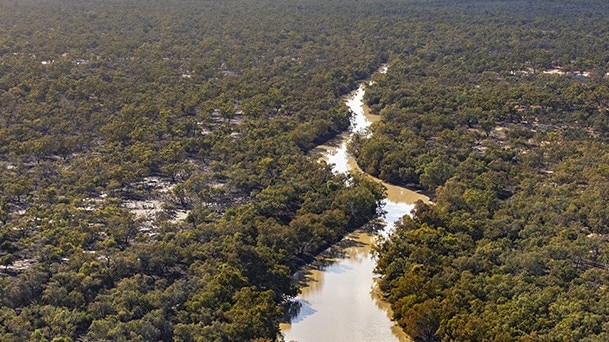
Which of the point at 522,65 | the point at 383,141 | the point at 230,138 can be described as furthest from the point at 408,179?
the point at 522,65

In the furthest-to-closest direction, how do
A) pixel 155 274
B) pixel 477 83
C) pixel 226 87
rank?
pixel 477 83 → pixel 226 87 → pixel 155 274

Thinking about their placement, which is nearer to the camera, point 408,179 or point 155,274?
point 155,274

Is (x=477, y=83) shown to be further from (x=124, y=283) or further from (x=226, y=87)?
(x=124, y=283)

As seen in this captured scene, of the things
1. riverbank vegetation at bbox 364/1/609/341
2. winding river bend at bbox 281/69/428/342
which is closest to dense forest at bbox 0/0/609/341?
riverbank vegetation at bbox 364/1/609/341

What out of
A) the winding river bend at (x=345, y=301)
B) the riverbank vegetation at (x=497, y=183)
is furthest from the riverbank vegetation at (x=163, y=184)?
the riverbank vegetation at (x=497, y=183)

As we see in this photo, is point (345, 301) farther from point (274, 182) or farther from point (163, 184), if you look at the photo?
point (163, 184)

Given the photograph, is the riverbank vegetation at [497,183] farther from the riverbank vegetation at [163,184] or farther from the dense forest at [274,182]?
the riverbank vegetation at [163,184]

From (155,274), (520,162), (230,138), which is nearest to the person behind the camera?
(155,274)

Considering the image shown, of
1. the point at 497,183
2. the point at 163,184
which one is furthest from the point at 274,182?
the point at 497,183

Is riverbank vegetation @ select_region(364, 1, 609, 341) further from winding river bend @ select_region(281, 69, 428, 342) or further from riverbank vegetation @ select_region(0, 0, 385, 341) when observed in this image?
riverbank vegetation @ select_region(0, 0, 385, 341)
